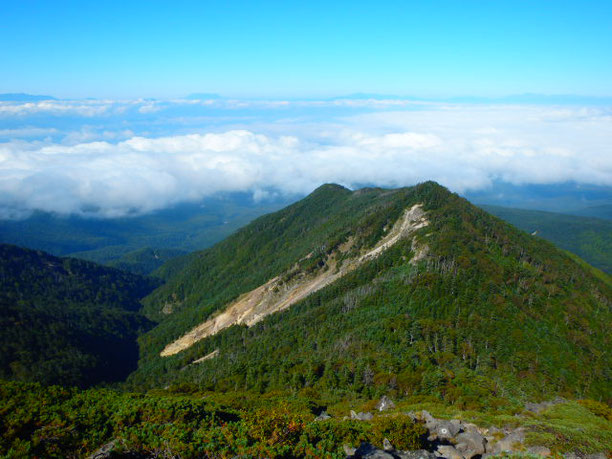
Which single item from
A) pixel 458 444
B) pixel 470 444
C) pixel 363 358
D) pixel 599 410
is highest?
pixel 470 444

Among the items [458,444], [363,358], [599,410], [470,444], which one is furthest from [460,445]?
[363,358]

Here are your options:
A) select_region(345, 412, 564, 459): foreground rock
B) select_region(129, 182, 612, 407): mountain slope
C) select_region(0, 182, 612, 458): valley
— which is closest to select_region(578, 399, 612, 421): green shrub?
select_region(0, 182, 612, 458): valley

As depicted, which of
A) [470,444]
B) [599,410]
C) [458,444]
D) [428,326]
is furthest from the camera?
[428,326]

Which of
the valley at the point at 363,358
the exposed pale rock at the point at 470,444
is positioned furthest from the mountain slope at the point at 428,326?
the exposed pale rock at the point at 470,444

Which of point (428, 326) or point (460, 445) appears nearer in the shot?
point (460, 445)

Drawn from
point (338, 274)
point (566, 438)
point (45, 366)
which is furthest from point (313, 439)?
point (45, 366)

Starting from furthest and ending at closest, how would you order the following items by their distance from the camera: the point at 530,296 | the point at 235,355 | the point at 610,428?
1. the point at 235,355
2. the point at 530,296
3. the point at 610,428

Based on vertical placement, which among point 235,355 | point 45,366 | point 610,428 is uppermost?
point 610,428

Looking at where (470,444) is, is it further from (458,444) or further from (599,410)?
(599,410)

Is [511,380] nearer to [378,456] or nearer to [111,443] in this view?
[378,456]
